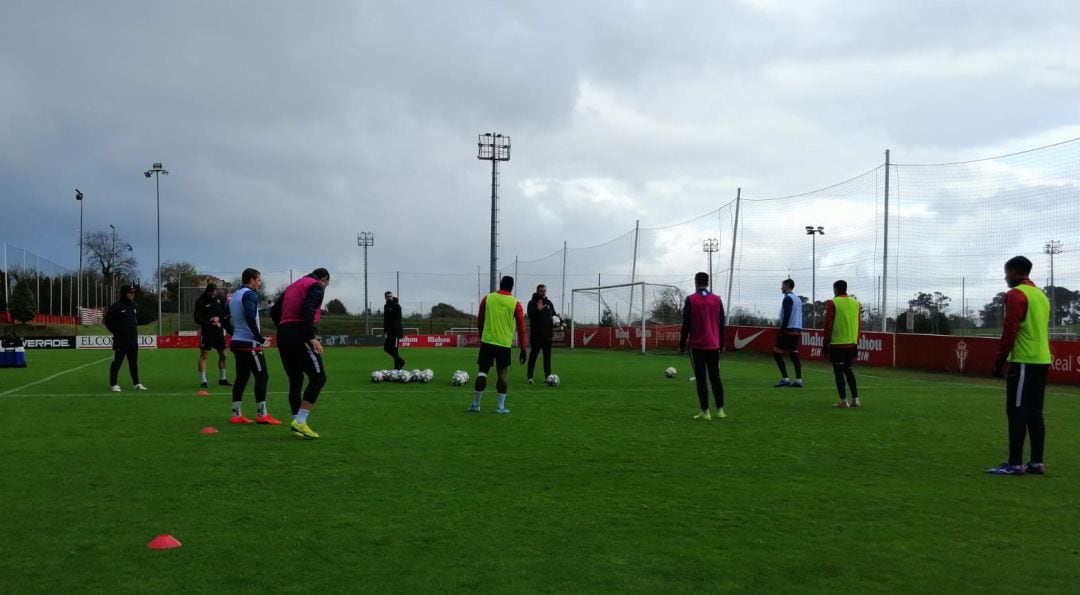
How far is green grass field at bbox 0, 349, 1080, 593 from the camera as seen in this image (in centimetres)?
420

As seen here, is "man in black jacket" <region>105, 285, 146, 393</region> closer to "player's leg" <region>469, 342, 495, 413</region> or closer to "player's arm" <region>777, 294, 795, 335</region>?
"player's leg" <region>469, 342, 495, 413</region>

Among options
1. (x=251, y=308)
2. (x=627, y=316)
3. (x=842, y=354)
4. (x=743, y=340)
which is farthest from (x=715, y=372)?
(x=627, y=316)

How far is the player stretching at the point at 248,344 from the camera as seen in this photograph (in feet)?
33.1

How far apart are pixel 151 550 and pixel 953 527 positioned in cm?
470

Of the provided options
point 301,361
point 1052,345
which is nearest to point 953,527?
point 301,361

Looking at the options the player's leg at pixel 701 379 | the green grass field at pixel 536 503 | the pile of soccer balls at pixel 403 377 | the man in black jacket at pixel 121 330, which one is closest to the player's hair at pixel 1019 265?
the green grass field at pixel 536 503

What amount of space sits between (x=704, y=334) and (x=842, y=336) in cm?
296

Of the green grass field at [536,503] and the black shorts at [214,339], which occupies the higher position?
the black shorts at [214,339]

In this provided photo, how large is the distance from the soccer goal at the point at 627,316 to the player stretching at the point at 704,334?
2006cm

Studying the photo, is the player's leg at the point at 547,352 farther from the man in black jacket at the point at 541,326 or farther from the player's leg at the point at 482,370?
the player's leg at the point at 482,370

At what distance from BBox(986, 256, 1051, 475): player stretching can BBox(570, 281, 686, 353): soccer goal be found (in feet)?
76.8

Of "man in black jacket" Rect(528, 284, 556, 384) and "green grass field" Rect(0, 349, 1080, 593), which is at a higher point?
"man in black jacket" Rect(528, 284, 556, 384)

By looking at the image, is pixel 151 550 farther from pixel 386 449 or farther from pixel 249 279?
pixel 249 279

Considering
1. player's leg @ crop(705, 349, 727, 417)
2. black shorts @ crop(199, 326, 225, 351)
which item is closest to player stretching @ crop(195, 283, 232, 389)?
black shorts @ crop(199, 326, 225, 351)
